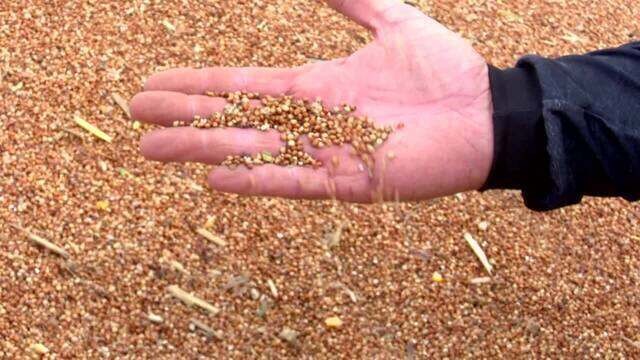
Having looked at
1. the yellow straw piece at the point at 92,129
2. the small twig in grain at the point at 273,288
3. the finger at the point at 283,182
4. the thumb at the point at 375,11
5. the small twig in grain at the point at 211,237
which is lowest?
the small twig in grain at the point at 273,288

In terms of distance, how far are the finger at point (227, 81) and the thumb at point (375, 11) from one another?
191 mm

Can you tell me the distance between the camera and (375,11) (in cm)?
175

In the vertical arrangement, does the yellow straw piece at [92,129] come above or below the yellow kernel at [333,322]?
above

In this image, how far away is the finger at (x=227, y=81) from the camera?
1.71m

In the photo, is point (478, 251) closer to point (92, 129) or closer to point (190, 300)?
point (190, 300)

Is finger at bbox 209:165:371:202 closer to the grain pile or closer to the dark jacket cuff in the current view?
the dark jacket cuff

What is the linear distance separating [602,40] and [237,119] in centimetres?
151

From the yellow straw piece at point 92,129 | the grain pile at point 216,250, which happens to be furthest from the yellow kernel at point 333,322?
the yellow straw piece at point 92,129

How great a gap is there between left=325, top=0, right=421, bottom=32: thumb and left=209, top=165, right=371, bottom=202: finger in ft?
1.17

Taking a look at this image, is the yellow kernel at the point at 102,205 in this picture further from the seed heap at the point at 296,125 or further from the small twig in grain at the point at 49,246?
the seed heap at the point at 296,125

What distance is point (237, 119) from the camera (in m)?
1.63

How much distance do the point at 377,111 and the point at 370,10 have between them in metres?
0.23

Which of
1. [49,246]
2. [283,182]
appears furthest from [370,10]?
[49,246]

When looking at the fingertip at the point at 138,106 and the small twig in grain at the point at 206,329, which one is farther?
the small twig in grain at the point at 206,329
